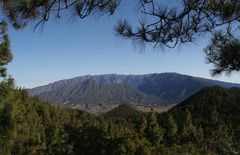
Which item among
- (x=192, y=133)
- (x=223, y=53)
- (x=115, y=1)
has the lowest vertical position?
(x=192, y=133)

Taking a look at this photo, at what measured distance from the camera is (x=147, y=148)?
32.5m

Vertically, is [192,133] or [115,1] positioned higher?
[115,1]

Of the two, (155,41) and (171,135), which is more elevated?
(155,41)

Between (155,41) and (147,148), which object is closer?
(155,41)

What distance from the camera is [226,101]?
121 meters

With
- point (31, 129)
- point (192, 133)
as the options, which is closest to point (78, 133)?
point (31, 129)

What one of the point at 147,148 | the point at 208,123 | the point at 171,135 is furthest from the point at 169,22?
the point at 208,123

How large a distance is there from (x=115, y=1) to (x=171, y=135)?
6590 centimetres

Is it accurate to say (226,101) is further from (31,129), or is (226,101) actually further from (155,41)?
(155,41)

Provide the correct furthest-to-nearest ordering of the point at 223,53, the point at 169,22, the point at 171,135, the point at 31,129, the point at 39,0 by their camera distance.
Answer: the point at 171,135, the point at 31,129, the point at 223,53, the point at 169,22, the point at 39,0

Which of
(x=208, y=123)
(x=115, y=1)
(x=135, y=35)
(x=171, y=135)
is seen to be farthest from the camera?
(x=208, y=123)

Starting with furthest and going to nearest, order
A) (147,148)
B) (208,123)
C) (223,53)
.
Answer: (208,123)
(147,148)
(223,53)

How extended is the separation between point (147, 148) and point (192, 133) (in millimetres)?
43251

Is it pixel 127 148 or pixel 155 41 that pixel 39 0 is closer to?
pixel 155 41
